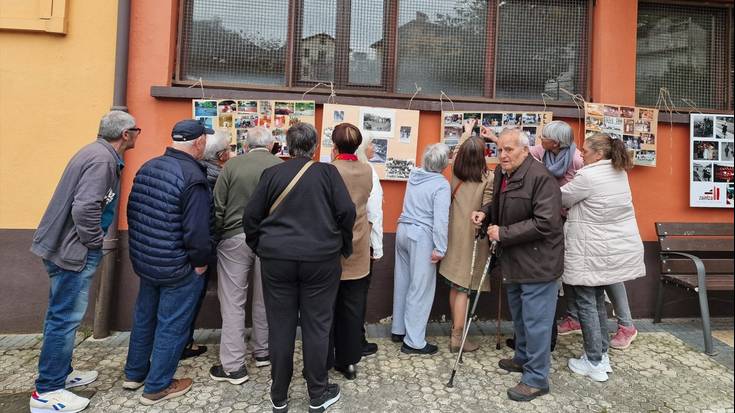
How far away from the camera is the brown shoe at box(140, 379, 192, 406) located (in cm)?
315

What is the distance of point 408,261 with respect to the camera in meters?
4.10

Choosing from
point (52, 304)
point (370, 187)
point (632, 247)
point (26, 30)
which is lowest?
point (52, 304)

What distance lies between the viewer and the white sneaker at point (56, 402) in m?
3.00

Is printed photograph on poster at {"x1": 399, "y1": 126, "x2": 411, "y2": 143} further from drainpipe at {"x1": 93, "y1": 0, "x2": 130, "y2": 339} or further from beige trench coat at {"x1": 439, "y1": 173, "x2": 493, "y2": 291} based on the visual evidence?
drainpipe at {"x1": 93, "y1": 0, "x2": 130, "y2": 339}

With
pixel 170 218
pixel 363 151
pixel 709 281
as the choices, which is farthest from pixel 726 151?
pixel 170 218

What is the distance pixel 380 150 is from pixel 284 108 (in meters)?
1.05

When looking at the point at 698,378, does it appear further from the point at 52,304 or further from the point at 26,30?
the point at 26,30

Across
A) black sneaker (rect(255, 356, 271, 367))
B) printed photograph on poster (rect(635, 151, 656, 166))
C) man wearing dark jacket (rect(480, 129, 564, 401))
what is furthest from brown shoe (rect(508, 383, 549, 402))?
printed photograph on poster (rect(635, 151, 656, 166))

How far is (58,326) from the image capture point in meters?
3.06

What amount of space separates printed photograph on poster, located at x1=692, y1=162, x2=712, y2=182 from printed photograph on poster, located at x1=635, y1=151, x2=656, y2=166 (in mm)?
483

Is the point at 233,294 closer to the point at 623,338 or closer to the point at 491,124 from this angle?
the point at 491,124

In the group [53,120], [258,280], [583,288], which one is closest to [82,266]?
[258,280]

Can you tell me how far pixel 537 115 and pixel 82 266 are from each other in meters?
4.29

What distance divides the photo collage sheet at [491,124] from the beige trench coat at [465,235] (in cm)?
92
